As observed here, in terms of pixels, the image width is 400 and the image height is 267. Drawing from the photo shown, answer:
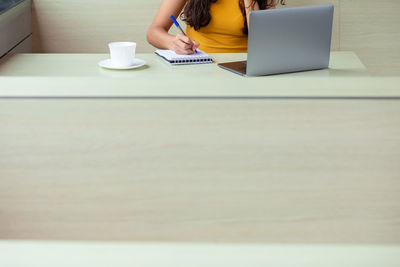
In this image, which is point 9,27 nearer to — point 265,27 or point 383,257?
point 265,27

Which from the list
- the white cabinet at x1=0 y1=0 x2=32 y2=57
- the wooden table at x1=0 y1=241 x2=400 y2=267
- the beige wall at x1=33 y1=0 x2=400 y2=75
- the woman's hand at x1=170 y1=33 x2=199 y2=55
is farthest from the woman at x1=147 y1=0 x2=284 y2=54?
the wooden table at x1=0 y1=241 x2=400 y2=267

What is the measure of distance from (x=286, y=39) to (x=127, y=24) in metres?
1.85

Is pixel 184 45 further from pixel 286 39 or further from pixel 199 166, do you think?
pixel 199 166

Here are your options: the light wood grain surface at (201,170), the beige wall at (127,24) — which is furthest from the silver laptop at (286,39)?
the beige wall at (127,24)

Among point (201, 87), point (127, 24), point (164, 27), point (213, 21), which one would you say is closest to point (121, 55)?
point (201, 87)

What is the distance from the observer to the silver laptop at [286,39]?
149 cm

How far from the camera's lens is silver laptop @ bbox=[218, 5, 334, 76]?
4.90 feet

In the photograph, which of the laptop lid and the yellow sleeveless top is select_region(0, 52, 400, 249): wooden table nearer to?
the laptop lid

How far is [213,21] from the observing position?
7.54 ft

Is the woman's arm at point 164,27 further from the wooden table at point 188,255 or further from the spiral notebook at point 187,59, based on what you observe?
the wooden table at point 188,255

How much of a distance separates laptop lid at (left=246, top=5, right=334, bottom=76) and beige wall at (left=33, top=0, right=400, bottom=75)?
162 cm

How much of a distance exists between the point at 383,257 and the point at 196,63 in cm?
106

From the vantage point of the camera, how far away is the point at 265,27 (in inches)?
58.9

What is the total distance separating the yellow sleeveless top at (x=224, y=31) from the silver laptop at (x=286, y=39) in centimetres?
69
